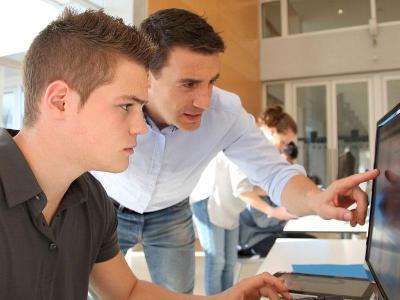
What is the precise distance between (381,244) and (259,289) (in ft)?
0.88

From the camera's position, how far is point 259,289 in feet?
2.91

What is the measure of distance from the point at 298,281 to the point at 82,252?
509mm

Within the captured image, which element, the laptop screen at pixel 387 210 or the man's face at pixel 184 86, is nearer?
the laptop screen at pixel 387 210

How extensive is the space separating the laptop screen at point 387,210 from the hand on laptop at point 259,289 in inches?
7.5

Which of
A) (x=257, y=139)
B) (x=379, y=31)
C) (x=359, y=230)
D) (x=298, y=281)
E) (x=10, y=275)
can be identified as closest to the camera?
(x=10, y=275)

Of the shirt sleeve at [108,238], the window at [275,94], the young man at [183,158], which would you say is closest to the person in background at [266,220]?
the young man at [183,158]

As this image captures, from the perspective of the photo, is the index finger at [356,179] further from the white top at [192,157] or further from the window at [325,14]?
the window at [325,14]

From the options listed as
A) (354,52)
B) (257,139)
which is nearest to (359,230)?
(257,139)

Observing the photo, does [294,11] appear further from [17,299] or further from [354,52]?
[17,299]

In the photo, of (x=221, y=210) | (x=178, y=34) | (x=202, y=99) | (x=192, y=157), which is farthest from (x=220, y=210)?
(x=178, y=34)

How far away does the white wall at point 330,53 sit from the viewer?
5750 millimetres

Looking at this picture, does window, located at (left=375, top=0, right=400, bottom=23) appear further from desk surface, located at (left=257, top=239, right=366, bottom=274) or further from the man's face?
the man's face

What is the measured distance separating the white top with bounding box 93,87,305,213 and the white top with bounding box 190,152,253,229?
76cm

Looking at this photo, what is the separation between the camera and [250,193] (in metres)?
2.32
